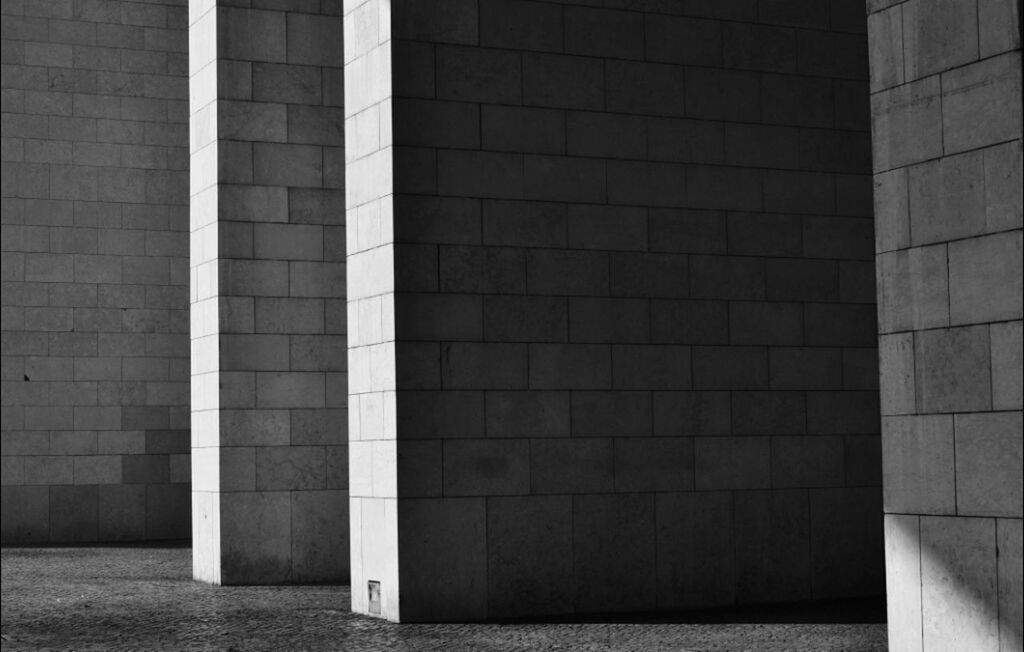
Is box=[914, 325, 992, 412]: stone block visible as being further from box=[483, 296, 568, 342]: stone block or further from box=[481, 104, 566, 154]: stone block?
box=[481, 104, 566, 154]: stone block

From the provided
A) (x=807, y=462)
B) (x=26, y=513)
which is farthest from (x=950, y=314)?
(x=26, y=513)

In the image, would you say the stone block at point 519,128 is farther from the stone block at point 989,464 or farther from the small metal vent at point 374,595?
the stone block at point 989,464

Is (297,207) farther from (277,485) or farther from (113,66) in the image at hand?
(113,66)

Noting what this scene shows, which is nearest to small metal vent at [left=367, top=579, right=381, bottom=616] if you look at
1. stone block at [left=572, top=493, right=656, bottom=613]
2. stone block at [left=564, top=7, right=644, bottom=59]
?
stone block at [left=572, top=493, right=656, bottom=613]

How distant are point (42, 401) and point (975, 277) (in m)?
17.9

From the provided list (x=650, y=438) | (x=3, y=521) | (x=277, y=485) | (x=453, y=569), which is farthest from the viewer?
(x=3, y=521)

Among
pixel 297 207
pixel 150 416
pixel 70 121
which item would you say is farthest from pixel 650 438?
pixel 70 121

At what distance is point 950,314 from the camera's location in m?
7.98

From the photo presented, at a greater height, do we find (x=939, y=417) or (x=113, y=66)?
(x=113, y=66)

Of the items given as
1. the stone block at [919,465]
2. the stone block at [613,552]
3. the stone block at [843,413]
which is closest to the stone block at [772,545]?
the stone block at [843,413]

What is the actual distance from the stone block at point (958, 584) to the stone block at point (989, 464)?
10 centimetres

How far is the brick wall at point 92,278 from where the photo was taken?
22828mm

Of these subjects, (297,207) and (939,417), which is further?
(297,207)

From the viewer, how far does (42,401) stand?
22.9m
